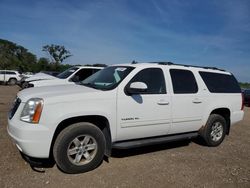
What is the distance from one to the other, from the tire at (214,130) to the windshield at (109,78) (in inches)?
96.7

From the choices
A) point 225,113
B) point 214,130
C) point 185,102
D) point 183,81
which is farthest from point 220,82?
point 185,102

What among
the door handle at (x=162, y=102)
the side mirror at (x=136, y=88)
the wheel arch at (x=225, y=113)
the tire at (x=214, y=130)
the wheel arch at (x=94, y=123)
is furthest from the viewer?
the wheel arch at (x=225, y=113)

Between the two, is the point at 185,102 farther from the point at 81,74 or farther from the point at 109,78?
the point at 81,74

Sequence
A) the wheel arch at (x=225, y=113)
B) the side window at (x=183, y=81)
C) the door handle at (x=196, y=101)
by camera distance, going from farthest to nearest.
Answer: the wheel arch at (x=225, y=113)
the door handle at (x=196, y=101)
the side window at (x=183, y=81)

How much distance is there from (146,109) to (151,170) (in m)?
1.11

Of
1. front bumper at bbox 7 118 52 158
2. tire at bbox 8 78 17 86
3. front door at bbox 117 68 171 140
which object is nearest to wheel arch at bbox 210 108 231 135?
front door at bbox 117 68 171 140

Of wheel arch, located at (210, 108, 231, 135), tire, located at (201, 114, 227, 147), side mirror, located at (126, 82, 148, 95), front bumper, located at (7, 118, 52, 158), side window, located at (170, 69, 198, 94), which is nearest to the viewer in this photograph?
front bumper, located at (7, 118, 52, 158)

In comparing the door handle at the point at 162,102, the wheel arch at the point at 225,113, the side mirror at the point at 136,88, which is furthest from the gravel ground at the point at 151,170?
the side mirror at the point at 136,88

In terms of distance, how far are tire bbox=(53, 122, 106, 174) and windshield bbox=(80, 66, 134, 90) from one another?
33.4 inches

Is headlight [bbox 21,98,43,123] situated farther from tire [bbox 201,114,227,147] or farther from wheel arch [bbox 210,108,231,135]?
wheel arch [bbox 210,108,231,135]

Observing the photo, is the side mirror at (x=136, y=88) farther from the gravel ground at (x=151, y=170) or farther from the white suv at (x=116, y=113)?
the gravel ground at (x=151, y=170)

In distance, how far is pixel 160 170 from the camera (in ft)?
14.7

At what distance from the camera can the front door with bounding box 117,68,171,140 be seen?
14.7 ft

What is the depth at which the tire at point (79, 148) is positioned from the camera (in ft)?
13.0
